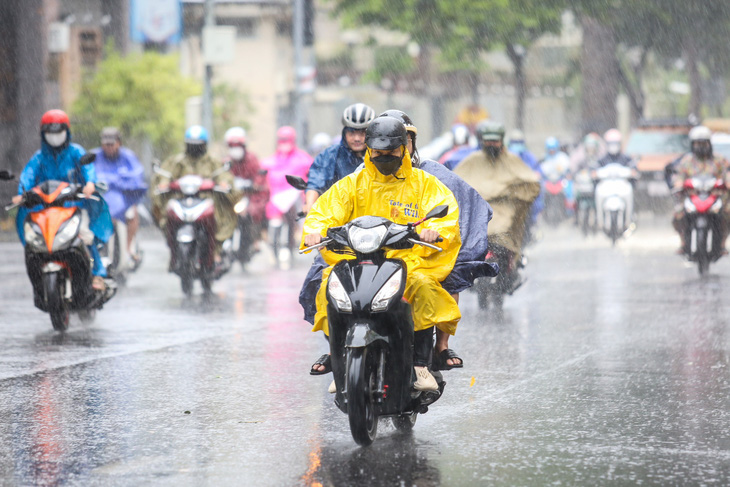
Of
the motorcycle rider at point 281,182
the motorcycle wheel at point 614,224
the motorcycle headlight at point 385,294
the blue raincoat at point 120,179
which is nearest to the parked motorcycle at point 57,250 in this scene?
the blue raincoat at point 120,179

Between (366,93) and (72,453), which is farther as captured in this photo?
(366,93)

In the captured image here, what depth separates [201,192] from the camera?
14523mm

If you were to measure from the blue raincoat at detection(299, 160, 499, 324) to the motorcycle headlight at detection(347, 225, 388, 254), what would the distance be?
0.84 metres

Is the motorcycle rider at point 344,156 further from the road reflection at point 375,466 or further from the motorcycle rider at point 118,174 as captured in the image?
the motorcycle rider at point 118,174

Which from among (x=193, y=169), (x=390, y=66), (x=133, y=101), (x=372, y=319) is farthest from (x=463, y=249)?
(x=390, y=66)

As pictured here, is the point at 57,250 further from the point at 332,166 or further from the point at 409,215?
the point at 409,215

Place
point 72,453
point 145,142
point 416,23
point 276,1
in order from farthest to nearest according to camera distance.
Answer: point 276,1 → point 416,23 → point 145,142 → point 72,453

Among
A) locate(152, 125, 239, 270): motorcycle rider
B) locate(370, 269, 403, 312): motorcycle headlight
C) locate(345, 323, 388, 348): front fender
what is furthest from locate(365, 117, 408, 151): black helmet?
locate(152, 125, 239, 270): motorcycle rider

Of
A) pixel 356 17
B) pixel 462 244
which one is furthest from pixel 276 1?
pixel 462 244

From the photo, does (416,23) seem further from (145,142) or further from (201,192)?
(201,192)

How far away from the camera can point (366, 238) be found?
6176 millimetres

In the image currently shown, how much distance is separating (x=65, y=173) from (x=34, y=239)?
2.51ft

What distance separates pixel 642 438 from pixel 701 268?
1031cm

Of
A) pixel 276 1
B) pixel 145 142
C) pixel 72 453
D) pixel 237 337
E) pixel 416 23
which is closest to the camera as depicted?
pixel 72 453
